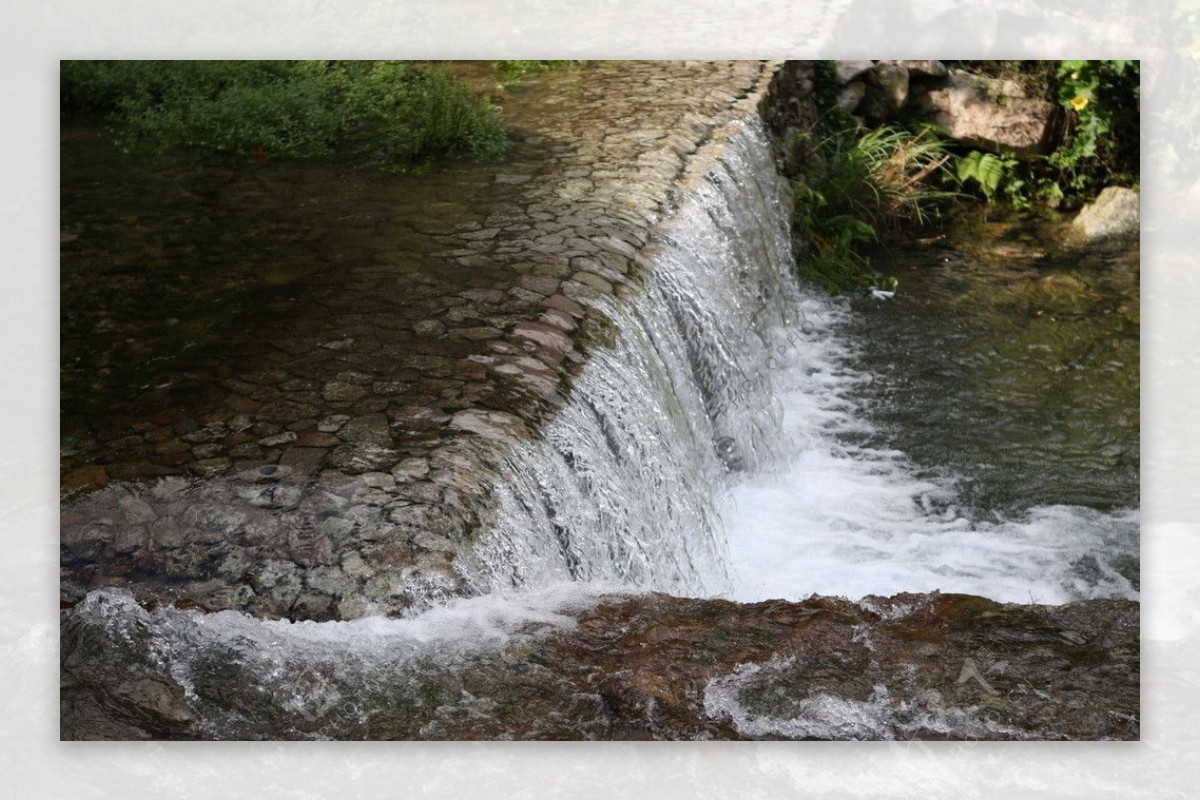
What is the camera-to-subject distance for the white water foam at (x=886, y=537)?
156 inches

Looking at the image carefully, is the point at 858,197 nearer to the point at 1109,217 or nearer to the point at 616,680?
the point at 1109,217

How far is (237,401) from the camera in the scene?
3.48 meters

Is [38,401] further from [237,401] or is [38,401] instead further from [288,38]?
[288,38]

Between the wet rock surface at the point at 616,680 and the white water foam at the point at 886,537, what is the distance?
0.75 m

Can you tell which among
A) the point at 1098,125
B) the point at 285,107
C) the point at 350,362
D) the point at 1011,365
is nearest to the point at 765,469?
the point at 1011,365

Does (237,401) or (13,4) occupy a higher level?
(13,4)

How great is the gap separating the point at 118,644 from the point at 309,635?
1.40ft

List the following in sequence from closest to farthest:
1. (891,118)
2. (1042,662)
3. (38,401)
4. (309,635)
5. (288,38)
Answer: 1. (309,635)
2. (1042,662)
3. (38,401)
4. (288,38)
5. (891,118)

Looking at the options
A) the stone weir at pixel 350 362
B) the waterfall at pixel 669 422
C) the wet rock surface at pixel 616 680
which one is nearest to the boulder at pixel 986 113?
the waterfall at pixel 669 422

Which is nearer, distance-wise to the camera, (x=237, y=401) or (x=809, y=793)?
(x=809, y=793)

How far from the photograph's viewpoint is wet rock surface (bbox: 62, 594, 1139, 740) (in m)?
2.86

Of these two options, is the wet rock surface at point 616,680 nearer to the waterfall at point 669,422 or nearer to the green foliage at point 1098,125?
the waterfall at point 669,422

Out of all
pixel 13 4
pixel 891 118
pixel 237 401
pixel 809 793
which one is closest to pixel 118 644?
pixel 237 401

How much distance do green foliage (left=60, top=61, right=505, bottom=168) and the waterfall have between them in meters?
0.85
